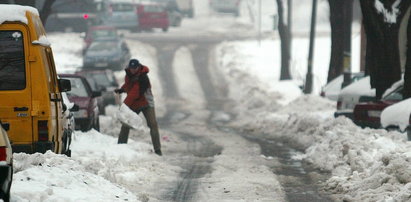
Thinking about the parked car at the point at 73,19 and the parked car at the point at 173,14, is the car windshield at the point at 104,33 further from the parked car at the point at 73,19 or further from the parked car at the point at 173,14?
the parked car at the point at 173,14

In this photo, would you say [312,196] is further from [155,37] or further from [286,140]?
[155,37]

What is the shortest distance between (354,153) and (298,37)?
44.6 meters

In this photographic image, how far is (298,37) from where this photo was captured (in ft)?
193

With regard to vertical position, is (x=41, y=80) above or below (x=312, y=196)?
above

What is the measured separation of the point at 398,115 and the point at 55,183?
27.3 feet

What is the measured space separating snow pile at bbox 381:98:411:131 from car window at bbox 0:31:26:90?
710cm

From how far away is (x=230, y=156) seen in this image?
1781 cm

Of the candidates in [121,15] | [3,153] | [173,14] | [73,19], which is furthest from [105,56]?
[3,153]

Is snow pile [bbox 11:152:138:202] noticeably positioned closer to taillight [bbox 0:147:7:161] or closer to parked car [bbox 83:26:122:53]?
taillight [bbox 0:147:7:161]

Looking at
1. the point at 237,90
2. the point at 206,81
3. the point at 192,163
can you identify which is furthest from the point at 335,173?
the point at 206,81

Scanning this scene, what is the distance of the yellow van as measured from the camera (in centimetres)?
1219

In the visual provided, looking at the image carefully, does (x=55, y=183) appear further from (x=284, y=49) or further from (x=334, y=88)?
(x=284, y=49)

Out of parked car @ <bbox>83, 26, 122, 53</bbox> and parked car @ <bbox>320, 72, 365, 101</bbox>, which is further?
parked car @ <bbox>83, 26, 122, 53</bbox>

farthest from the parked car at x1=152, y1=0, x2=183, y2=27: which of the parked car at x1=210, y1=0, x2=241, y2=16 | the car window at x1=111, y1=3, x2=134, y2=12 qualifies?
the parked car at x1=210, y1=0, x2=241, y2=16
